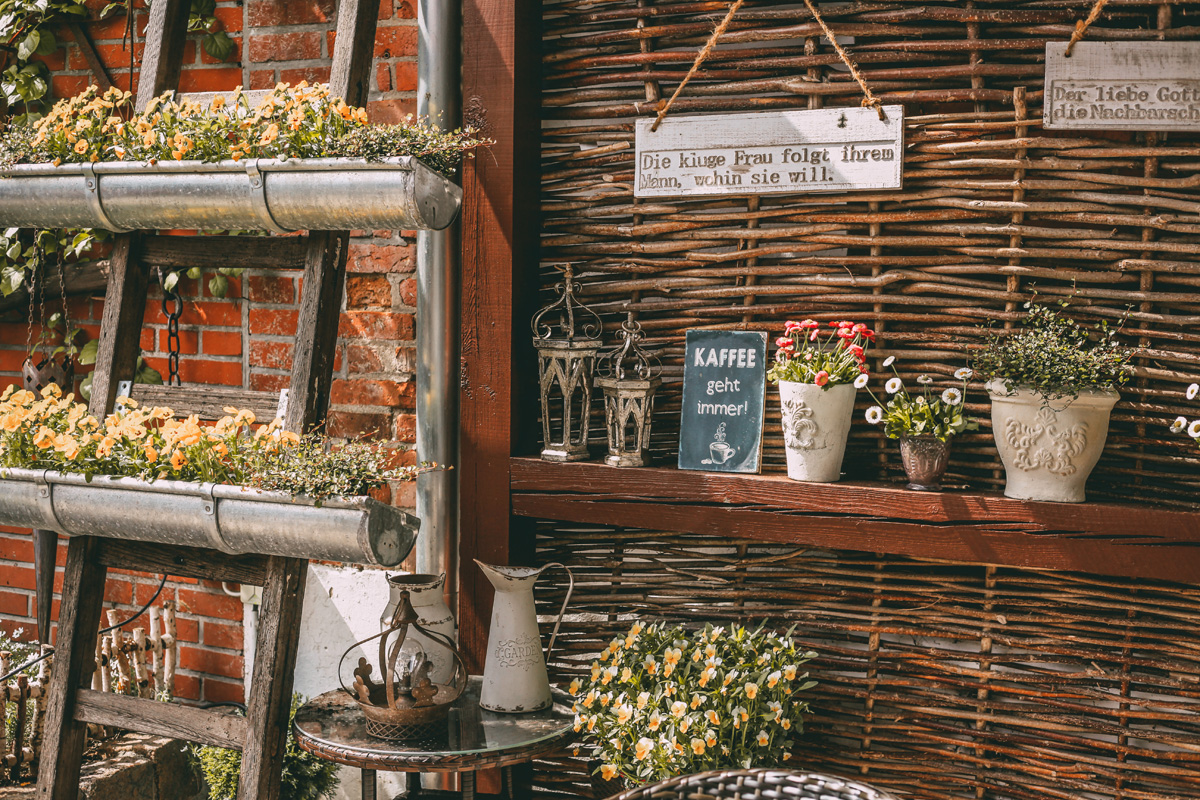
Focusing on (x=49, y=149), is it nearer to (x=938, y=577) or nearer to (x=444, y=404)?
(x=444, y=404)

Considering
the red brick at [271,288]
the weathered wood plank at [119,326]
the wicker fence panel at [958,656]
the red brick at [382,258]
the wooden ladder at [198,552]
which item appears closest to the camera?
the wooden ladder at [198,552]

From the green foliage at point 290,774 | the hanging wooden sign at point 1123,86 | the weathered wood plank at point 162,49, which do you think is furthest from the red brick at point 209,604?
the hanging wooden sign at point 1123,86

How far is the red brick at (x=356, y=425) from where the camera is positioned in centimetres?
240

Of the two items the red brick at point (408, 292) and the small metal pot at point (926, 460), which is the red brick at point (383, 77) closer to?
the red brick at point (408, 292)

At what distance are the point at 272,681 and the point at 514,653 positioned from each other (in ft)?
1.63

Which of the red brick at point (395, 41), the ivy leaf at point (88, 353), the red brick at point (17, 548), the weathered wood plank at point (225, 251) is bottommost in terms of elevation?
the red brick at point (17, 548)

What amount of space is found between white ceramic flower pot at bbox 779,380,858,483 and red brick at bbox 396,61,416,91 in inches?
47.7

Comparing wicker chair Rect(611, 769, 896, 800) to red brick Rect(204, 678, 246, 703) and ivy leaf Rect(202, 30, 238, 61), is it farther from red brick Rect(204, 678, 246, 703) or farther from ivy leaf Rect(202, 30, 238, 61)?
ivy leaf Rect(202, 30, 238, 61)

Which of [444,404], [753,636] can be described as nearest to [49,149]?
[444,404]

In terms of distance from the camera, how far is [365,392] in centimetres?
241

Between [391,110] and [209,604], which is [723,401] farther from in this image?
[209,604]

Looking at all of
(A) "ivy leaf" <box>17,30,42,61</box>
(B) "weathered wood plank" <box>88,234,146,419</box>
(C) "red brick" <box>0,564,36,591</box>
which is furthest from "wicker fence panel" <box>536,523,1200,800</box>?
(A) "ivy leaf" <box>17,30,42,61</box>

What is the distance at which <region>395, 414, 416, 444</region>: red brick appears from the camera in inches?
93.4

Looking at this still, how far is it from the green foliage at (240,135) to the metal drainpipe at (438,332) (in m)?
0.35
